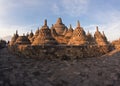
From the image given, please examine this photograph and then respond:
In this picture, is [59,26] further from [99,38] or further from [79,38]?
[79,38]

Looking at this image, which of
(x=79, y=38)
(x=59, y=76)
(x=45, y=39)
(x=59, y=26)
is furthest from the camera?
(x=59, y=26)

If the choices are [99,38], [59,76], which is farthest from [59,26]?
[59,76]

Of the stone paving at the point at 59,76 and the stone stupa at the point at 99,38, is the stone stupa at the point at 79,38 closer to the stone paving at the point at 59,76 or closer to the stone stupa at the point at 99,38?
the stone stupa at the point at 99,38

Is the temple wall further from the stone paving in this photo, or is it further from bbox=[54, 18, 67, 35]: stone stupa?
bbox=[54, 18, 67, 35]: stone stupa

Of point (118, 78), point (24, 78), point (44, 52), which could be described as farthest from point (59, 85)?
point (44, 52)

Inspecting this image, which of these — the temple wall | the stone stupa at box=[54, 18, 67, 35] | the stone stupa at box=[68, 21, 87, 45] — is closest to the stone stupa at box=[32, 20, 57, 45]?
the stone stupa at box=[68, 21, 87, 45]

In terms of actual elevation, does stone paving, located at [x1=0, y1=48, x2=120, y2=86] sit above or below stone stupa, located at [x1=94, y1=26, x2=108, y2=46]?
below

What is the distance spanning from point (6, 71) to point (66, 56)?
663 cm

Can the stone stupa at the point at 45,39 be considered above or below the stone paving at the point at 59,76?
above

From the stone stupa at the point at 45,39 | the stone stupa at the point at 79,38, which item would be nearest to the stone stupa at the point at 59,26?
the stone stupa at the point at 79,38

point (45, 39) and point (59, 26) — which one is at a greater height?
point (59, 26)

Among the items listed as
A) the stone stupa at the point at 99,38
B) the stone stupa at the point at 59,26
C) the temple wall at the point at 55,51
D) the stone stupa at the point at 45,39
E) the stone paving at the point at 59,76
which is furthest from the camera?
the stone stupa at the point at 59,26

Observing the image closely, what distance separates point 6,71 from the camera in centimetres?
941

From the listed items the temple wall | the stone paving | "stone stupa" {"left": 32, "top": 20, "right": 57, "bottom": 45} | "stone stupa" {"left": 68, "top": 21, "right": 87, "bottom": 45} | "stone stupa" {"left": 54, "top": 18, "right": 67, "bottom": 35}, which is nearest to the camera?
the stone paving
